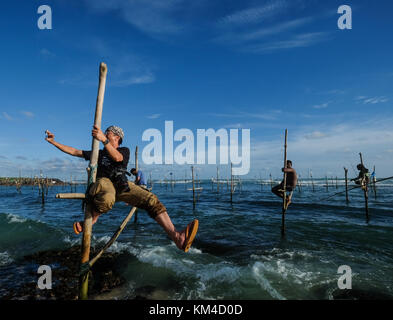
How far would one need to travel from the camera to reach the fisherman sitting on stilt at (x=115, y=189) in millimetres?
3498

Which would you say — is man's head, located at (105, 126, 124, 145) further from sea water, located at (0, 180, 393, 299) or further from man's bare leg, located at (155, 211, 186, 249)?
sea water, located at (0, 180, 393, 299)

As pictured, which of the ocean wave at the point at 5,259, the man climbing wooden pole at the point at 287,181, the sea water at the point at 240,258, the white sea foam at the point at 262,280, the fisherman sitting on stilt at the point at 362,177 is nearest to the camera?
the white sea foam at the point at 262,280

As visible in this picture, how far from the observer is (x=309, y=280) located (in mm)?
7012

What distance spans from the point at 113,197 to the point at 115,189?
23 cm

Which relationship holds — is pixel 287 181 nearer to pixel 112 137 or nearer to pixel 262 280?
pixel 262 280

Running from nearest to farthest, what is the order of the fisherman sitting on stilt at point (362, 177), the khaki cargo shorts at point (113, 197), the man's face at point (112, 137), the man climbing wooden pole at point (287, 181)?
the khaki cargo shorts at point (113, 197), the man's face at point (112, 137), the man climbing wooden pole at point (287, 181), the fisherman sitting on stilt at point (362, 177)

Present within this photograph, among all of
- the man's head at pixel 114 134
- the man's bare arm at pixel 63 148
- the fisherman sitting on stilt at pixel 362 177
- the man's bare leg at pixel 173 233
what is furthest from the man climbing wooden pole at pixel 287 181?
the man's bare arm at pixel 63 148

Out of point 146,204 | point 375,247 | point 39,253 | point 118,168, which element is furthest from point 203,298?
point 375,247

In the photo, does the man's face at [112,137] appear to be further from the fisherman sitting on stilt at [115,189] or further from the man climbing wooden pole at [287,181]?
the man climbing wooden pole at [287,181]

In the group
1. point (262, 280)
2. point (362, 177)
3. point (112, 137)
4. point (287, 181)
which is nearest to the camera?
point (112, 137)

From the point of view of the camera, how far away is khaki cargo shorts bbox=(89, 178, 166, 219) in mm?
3479

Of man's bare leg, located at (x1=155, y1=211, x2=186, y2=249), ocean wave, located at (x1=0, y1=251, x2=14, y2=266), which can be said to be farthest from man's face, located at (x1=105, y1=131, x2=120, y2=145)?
ocean wave, located at (x1=0, y1=251, x2=14, y2=266)

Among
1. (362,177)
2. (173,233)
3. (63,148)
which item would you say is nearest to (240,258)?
(173,233)

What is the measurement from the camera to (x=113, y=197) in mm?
3594
